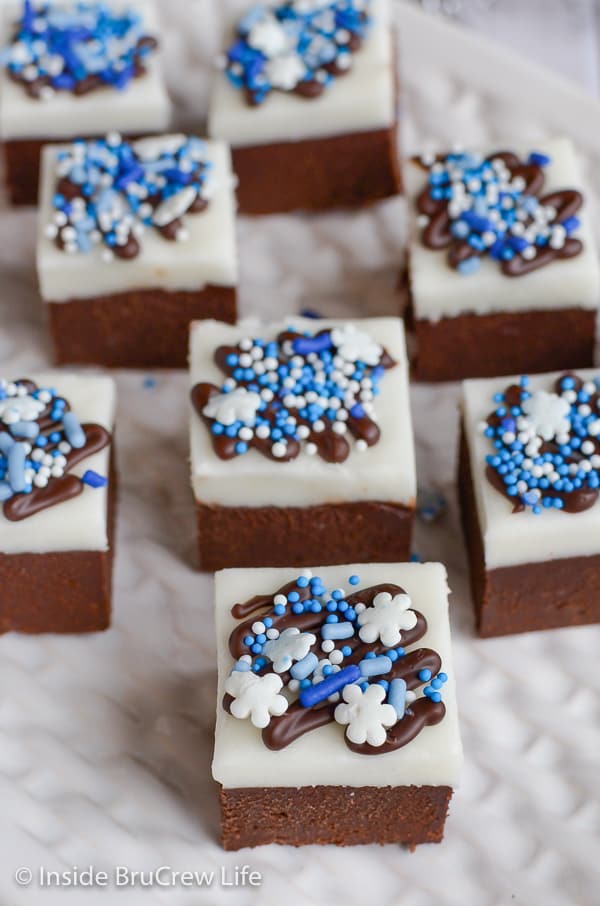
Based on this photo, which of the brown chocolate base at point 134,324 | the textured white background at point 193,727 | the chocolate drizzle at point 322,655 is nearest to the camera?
the chocolate drizzle at point 322,655

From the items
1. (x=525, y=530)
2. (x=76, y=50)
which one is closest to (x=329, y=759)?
(x=525, y=530)

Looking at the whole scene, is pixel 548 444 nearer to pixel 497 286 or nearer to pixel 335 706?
pixel 497 286

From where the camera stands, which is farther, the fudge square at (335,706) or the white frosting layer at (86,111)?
the white frosting layer at (86,111)

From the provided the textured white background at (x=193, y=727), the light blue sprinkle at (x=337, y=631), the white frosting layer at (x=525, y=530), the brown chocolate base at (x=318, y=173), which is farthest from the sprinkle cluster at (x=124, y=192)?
the light blue sprinkle at (x=337, y=631)

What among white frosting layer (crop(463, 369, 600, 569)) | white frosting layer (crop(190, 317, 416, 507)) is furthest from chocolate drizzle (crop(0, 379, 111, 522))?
white frosting layer (crop(463, 369, 600, 569))

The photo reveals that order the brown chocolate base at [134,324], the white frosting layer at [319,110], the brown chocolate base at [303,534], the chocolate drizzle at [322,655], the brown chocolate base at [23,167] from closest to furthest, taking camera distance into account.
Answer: the chocolate drizzle at [322,655] < the brown chocolate base at [303,534] < the brown chocolate base at [134,324] < the white frosting layer at [319,110] < the brown chocolate base at [23,167]

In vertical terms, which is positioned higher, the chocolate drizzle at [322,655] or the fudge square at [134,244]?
the fudge square at [134,244]

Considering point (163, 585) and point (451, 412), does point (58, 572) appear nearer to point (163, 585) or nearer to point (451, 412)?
point (163, 585)

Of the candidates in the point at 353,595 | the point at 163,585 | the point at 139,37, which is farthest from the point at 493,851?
the point at 139,37

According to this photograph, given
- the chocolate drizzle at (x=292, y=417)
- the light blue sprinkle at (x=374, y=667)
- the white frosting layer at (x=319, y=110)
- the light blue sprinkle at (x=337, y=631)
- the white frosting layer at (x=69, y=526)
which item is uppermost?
the white frosting layer at (x=319, y=110)

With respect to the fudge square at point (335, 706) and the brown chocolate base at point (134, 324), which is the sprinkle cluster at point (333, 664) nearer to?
the fudge square at point (335, 706)
